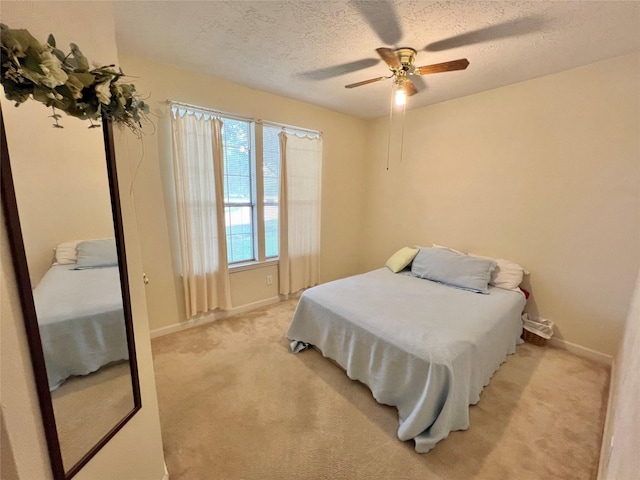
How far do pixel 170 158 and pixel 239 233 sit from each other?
103 centimetres

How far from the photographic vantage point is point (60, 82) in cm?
68

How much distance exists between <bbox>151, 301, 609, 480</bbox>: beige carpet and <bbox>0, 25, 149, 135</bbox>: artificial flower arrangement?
1.72m

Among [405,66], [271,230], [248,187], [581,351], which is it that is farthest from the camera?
[271,230]

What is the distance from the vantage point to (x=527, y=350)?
8.17 ft

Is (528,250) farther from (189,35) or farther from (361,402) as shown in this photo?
(189,35)

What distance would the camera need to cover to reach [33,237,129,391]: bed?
79cm

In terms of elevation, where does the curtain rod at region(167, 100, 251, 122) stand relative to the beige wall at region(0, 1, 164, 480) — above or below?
above

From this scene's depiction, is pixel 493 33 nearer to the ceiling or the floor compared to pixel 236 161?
nearer to the ceiling

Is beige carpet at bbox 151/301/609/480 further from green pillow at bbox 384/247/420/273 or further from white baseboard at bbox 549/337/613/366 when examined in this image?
green pillow at bbox 384/247/420/273

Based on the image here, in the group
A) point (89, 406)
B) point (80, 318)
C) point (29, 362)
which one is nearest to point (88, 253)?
point (80, 318)

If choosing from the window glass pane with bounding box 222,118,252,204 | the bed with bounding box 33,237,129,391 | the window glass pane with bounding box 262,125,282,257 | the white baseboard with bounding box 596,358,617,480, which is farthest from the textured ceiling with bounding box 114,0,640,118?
the white baseboard with bounding box 596,358,617,480

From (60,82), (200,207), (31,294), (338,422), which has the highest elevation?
(60,82)

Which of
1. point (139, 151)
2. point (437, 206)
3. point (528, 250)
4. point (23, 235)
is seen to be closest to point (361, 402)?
point (23, 235)

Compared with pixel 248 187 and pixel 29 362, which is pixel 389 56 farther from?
pixel 29 362
